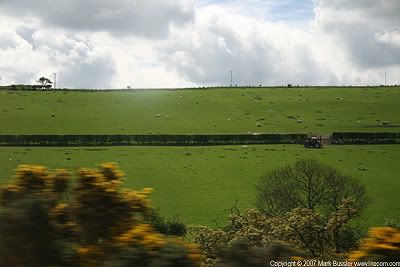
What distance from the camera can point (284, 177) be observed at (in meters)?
48.5

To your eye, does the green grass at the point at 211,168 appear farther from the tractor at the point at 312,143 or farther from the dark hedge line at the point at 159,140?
the dark hedge line at the point at 159,140

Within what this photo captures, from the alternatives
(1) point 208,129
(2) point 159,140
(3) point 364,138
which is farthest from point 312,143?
(2) point 159,140

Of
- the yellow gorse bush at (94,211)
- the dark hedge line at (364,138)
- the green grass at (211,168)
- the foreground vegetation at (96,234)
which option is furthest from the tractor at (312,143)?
the yellow gorse bush at (94,211)

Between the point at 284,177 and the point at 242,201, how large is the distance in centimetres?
651

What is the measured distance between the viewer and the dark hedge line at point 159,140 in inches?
3260

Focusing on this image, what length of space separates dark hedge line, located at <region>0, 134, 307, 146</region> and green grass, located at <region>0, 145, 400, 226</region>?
4.71 metres

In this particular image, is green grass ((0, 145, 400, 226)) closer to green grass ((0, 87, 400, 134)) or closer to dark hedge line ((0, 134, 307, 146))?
dark hedge line ((0, 134, 307, 146))

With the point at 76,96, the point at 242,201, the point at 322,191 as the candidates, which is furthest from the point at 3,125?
the point at 322,191

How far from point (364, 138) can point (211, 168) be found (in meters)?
33.3

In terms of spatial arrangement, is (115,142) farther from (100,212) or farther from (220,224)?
(100,212)

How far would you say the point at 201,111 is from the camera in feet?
358

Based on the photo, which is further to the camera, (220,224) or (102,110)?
(102,110)

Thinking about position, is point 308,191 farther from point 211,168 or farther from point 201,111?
point 201,111

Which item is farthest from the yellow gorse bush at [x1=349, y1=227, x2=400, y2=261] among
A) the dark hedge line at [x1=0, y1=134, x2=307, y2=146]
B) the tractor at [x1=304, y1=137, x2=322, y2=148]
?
the dark hedge line at [x1=0, y1=134, x2=307, y2=146]
